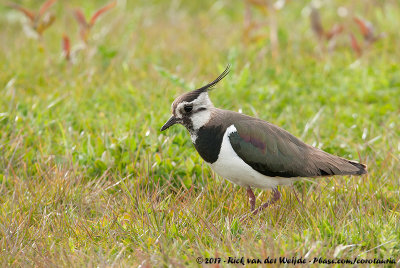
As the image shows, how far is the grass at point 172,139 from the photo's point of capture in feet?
11.7

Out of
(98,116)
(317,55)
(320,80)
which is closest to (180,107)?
(98,116)

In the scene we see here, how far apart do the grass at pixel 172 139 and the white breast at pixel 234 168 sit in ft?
0.66

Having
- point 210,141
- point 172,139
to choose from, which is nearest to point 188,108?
point 210,141

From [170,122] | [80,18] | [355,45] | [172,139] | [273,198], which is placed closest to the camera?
[273,198]

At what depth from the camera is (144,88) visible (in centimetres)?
622

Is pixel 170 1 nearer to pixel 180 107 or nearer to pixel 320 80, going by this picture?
pixel 320 80

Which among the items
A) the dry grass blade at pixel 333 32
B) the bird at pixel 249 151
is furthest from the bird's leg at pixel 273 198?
the dry grass blade at pixel 333 32

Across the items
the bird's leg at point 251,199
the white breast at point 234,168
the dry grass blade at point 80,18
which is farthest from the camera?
the dry grass blade at point 80,18

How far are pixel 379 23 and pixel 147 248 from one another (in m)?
5.76

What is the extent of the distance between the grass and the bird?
17cm

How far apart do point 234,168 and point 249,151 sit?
187 mm

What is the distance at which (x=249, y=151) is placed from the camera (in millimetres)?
4117

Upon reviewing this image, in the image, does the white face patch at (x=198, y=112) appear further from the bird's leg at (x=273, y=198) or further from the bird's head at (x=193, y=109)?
the bird's leg at (x=273, y=198)

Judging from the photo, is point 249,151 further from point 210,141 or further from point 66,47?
point 66,47
